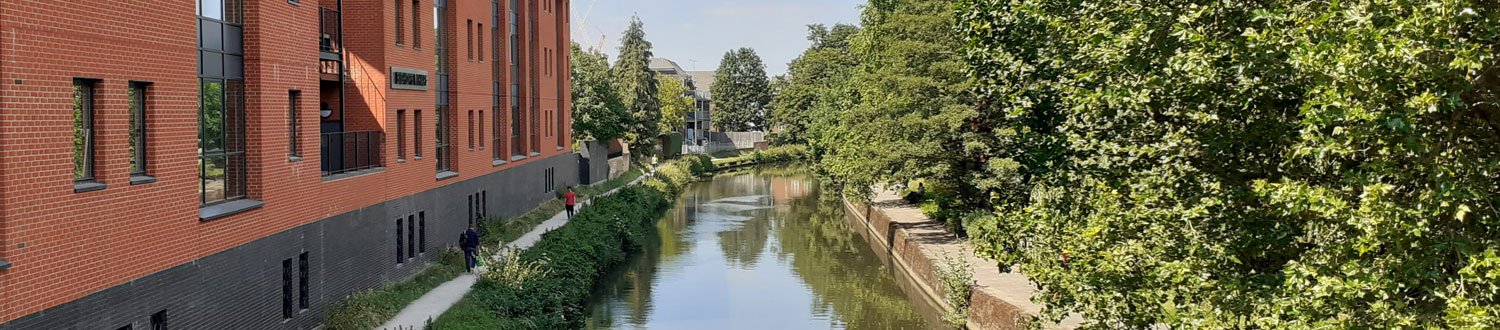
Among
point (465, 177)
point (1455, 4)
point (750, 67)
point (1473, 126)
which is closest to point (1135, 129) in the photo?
point (1473, 126)

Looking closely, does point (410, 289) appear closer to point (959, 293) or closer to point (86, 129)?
point (959, 293)

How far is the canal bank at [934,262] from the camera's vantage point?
23.1m

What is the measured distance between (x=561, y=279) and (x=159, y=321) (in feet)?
38.9

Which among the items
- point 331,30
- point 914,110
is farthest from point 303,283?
point 914,110

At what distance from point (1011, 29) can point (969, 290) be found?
11838 mm

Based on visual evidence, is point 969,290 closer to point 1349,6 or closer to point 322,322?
point 322,322

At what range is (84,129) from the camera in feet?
44.8

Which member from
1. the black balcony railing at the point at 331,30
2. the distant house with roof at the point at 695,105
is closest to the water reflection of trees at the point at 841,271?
the black balcony railing at the point at 331,30

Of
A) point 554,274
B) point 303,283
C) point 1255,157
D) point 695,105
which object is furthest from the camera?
point 695,105

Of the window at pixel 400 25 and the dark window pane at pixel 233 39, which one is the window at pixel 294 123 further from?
the window at pixel 400 25

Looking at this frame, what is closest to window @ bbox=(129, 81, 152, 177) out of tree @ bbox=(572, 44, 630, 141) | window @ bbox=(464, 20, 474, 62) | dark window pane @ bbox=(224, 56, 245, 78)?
dark window pane @ bbox=(224, 56, 245, 78)

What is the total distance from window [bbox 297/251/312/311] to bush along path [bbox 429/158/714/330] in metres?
2.01

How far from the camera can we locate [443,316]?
21.1 m

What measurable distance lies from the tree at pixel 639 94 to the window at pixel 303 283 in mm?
55996
